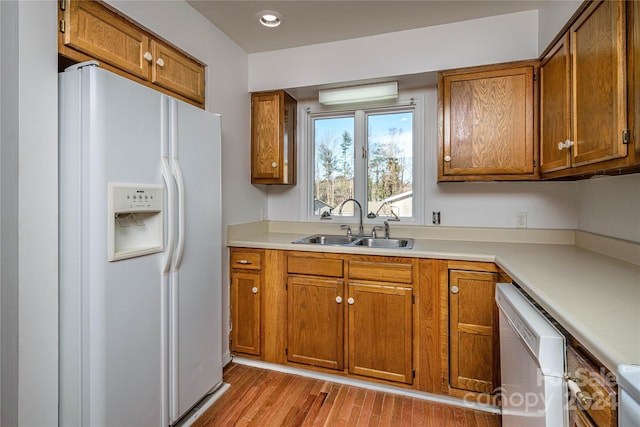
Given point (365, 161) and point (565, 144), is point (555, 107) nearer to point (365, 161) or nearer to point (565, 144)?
point (565, 144)

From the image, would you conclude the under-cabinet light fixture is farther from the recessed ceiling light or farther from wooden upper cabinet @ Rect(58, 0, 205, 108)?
wooden upper cabinet @ Rect(58, 0, 205, 108)

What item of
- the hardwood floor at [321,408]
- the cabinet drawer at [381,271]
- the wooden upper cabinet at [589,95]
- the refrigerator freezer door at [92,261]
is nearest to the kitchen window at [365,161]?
the cabinet drawer at [381,271]

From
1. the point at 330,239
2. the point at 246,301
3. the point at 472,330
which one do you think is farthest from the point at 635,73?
the point at 246,301

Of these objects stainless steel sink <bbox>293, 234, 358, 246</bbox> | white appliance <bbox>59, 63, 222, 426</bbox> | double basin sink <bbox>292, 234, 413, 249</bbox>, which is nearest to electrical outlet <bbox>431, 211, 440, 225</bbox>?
double basin sink <bbox>292, 234, 413, 249</bbox>

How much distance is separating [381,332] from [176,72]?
6.76 ft

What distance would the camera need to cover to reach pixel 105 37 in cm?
151

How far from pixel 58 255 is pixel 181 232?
503mm

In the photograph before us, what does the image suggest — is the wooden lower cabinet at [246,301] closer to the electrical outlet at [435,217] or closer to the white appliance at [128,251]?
the white appliance at [128,251]

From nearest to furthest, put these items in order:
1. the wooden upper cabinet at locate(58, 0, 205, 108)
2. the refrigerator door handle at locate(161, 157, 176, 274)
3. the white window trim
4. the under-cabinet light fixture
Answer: the wooden upper cabinet at locate(58, 0, 205, 108), the refrigerator door handle at locate(161, 157, 176, 274), the under-cabinet light fixture, the white window trim

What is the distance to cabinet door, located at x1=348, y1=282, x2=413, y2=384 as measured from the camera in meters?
1.99

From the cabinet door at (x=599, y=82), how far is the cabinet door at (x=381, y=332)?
3.86ft

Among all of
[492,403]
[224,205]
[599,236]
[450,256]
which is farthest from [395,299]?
[224,205]

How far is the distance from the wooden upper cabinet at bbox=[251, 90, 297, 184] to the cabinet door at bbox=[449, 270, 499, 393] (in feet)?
5.06

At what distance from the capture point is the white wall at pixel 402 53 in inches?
83.2
